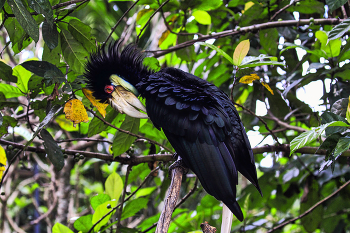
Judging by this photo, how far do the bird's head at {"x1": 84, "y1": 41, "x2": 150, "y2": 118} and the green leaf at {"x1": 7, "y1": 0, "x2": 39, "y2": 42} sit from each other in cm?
69

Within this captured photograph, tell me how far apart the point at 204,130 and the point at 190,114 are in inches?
4.9

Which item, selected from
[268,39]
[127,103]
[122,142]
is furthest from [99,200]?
[268,39]

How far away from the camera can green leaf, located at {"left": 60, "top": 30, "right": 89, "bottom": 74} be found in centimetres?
182

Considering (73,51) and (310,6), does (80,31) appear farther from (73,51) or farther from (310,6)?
(310,6)

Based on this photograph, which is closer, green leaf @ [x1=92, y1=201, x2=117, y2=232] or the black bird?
the black bird

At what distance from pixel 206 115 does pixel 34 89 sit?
1.04 meters

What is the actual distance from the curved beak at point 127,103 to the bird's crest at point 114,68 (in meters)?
0.06

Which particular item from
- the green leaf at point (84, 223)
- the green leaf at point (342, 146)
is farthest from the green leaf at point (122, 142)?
the green leaf at point (342, 146)

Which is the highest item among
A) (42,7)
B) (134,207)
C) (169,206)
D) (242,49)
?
(42,7)

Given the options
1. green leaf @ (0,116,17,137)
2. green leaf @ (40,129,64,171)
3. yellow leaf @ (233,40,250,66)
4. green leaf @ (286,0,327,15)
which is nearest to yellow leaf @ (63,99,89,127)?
green leaf @ (40,129,64,171)

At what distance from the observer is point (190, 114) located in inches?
68.1

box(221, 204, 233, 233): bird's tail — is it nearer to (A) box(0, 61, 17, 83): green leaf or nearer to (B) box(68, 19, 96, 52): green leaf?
(B) box(68, 19, 96, 52): green leaf

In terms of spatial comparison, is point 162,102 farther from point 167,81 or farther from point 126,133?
point 126,133

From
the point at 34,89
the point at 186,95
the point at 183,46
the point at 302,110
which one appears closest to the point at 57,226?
the point at 34,89
